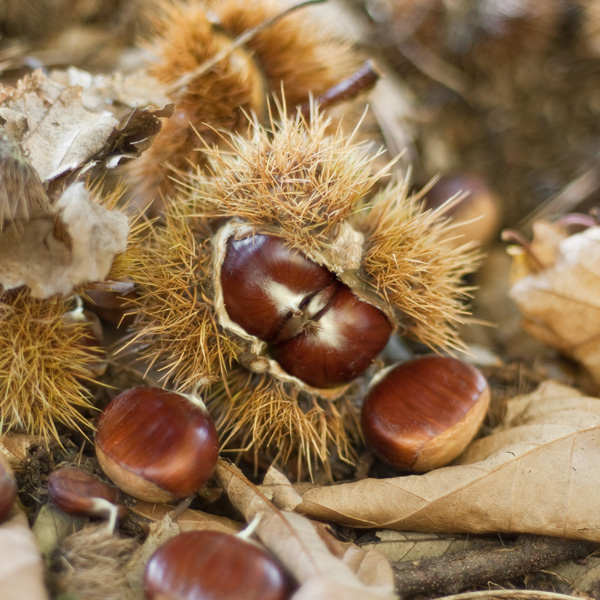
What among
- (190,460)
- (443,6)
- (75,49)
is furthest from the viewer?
(443,6)

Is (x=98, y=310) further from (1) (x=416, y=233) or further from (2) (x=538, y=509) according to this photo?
(2) (x=538, y=509)

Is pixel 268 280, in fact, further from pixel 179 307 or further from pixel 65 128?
pixel 65 128

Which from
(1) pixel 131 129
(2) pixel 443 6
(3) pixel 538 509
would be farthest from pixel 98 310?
(2) pixel 443 6

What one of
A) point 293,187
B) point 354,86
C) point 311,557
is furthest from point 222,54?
point 311,557

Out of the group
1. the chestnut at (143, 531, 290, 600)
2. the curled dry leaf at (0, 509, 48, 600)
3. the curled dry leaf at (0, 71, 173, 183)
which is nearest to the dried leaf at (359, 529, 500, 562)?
the chestnut at (143, 531, 290, 600)

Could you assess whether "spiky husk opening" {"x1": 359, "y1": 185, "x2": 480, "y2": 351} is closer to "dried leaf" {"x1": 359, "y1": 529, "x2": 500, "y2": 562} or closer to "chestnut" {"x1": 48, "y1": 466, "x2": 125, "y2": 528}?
"dried leaf" {"x1": 359, "y1": 529, "x2": 500, "y2": 562}

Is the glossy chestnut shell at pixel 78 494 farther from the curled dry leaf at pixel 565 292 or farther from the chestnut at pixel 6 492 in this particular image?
the curled dry leaf at pixel 565 292
